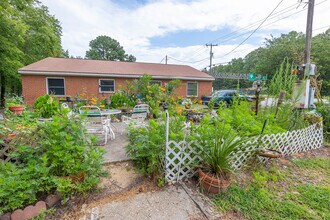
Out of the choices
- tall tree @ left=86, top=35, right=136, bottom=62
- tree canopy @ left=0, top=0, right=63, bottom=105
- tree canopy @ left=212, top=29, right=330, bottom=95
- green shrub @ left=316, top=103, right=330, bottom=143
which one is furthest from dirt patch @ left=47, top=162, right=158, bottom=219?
tall tree @ left=86, top=35, right=136, bottom=62

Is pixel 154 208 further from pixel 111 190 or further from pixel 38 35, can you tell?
pixel 38 35

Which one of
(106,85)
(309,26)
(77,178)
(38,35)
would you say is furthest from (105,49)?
(77,178)

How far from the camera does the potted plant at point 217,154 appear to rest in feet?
7.26

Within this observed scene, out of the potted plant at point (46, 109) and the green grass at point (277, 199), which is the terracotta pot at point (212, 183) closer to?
the green grass at point (277, 199)

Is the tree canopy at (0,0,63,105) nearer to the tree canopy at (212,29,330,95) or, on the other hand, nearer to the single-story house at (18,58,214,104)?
the single-story house at (18,58,214,104)

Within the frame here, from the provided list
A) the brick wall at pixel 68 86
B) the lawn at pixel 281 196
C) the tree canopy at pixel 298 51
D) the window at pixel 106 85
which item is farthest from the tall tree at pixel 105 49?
the lawn at pixel 281 196

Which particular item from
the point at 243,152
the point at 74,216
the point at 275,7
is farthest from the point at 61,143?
the point at 275,7

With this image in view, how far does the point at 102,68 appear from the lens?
11859mm

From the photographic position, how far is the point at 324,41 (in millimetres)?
14523

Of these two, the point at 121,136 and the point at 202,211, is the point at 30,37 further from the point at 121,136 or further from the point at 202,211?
the point at 202,211

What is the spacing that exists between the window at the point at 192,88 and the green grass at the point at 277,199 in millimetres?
11291

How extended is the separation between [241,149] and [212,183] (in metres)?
0.81

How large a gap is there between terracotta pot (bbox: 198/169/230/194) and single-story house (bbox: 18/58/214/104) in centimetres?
1041

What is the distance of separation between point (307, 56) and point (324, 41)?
13.3 meters
